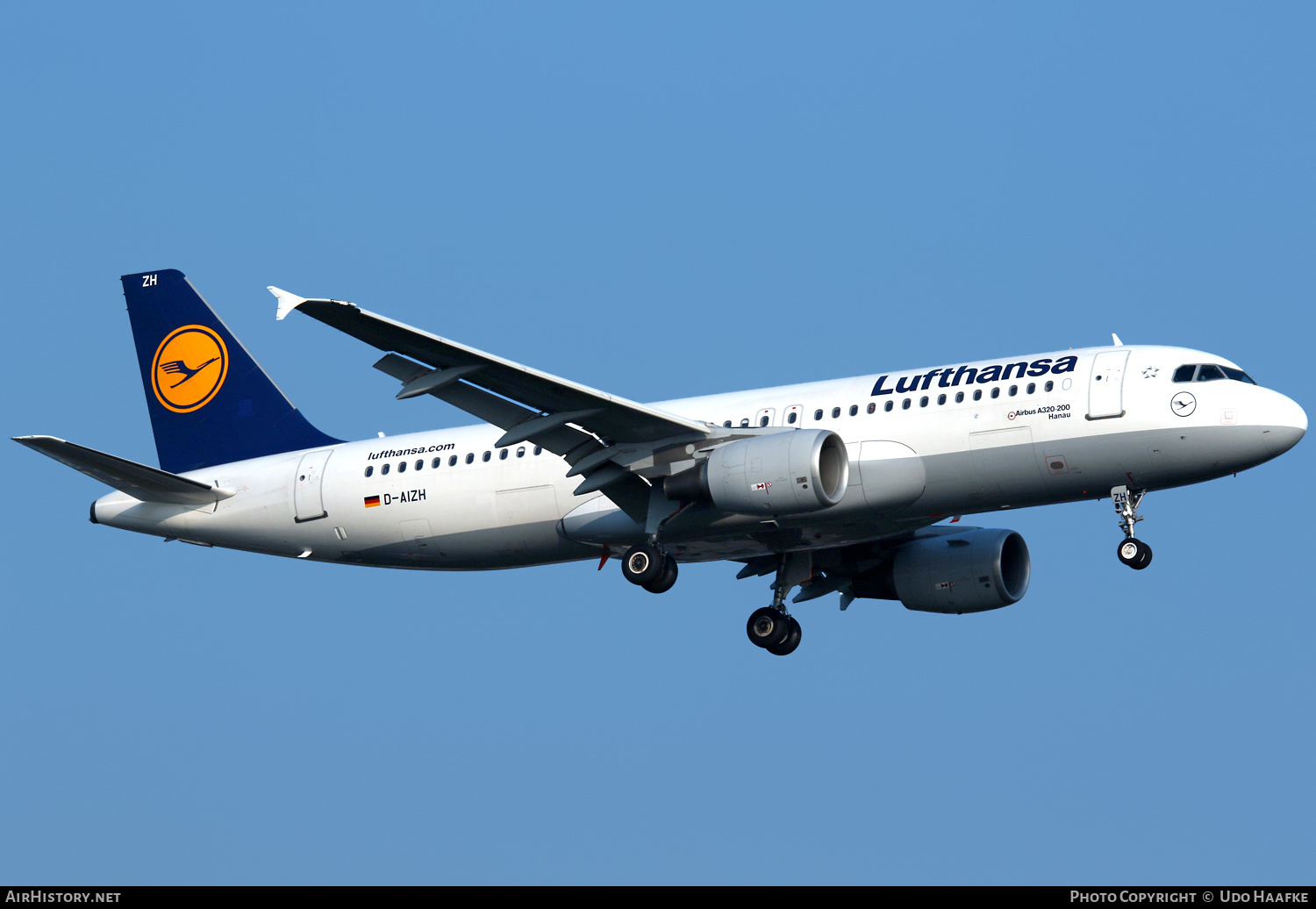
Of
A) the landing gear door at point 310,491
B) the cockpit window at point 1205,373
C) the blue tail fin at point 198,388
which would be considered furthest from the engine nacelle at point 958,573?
the blue tail fin at point 198,388

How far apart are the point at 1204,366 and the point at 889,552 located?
31.0 feet

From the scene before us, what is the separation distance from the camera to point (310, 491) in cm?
3941

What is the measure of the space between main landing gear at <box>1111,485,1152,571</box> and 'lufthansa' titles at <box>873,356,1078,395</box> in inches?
101

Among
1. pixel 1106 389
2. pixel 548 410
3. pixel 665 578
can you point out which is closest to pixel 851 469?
pixel 665 578

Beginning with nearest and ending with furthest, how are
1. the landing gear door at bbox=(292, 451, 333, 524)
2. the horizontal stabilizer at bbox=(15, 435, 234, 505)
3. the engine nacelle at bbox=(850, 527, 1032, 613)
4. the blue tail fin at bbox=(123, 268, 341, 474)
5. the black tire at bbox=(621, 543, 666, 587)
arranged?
the black tire at bbox=(621, 543, 666, 587), the horizontal stabilizer at bbox=(15, 435, 234, 505), the engine nacelle at bbox=(850, 527, 1032, 613), the landing gear door at bbox=(292, 451, 333, 524), the blue tail fin at bbox=(123, 268, 341, 474)

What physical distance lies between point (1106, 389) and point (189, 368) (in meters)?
22.2

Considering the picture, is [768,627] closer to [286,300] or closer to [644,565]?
[644,565]

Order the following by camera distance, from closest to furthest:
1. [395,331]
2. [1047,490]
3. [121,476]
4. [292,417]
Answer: [395,331] < [1047,490] < [121,476] < [292,417]

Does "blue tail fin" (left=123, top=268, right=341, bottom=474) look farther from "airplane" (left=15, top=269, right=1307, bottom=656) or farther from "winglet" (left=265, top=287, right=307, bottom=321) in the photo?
"winglet" (left=265, top=287, right=307, bottom=321)

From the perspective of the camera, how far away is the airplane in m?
32.8

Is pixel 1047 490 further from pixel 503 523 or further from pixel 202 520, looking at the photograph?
pixel 202 520

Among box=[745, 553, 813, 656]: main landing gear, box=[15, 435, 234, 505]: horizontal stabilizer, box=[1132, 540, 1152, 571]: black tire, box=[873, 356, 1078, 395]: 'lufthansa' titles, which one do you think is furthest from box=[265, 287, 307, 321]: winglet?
box=[1132, 540, 1152, 571]: black tire
